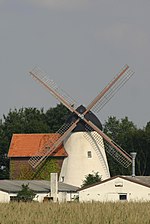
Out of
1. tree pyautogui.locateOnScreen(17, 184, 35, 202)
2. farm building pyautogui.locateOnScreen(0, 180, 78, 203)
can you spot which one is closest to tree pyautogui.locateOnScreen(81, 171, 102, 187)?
farm building pyautogui.locateOnScreen(0, 180, 78, 203)

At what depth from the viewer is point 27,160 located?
83750 mm

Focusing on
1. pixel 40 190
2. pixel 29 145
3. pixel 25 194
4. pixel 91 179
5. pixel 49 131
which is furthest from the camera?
pixel 49 131

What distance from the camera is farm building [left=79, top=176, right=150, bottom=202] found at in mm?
64375

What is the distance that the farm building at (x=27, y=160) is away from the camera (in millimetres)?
82875

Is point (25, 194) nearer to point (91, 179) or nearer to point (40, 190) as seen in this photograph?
point (40, 190)

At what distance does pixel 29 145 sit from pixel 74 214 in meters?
51.7

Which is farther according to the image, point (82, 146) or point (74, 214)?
point (82, 146)

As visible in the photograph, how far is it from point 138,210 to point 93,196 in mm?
30745

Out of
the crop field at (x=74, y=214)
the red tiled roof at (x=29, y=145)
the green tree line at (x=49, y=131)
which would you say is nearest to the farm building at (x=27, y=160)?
the red tiled roof at (x=29, y=145)

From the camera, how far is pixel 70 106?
81.8m

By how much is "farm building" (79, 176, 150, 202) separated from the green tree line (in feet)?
97.1

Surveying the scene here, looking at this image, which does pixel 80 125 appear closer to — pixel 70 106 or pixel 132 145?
pixel 70 106

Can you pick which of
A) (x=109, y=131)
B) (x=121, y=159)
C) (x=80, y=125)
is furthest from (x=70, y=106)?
(x=109, y=131)

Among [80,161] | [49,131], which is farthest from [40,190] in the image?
[49,131]
